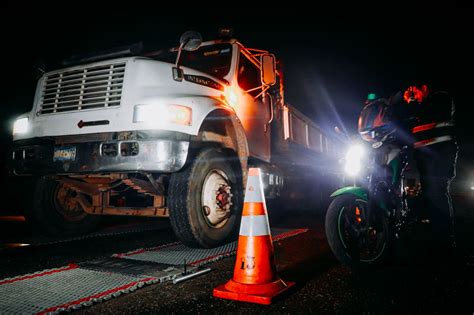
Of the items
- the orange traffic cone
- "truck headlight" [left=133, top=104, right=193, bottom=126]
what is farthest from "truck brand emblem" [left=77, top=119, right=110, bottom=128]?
the orange traffic cone

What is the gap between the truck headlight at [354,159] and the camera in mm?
3537

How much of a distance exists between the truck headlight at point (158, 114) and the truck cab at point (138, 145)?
1 cm

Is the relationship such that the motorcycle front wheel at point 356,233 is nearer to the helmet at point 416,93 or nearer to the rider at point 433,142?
the rider at point 433,142

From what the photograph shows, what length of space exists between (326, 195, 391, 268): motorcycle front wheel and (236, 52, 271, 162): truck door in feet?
7.62

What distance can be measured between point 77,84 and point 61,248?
75.0 inches

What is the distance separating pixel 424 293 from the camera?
2367mm

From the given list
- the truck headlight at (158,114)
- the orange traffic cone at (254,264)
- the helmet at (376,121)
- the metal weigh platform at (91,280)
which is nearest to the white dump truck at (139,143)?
the truck headlight at (158,114)

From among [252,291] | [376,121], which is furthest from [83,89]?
[376,121]

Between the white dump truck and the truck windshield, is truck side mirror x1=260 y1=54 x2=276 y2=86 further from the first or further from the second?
the truck windshield

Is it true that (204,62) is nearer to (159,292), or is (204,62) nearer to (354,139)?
(354,139)

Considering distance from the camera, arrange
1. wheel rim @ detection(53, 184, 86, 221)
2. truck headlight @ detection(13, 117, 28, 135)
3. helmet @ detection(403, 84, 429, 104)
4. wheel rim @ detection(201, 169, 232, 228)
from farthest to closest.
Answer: wheel rim @ detection(53, 184, 86, 221), truck headlight @ detection(13, 117, 28, 135), wheel rim @ detection(201, 169, 232, 228), helmet @ detection(403, 84, 429, 104)

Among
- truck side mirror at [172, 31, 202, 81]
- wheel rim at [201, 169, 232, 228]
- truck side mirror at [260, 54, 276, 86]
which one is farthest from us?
truck side mirror at [260, 54, 276, 86]

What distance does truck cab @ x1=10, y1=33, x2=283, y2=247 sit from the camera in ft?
11.6

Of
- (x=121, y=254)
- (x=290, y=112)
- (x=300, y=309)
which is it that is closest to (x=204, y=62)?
(x=290, y=112)
